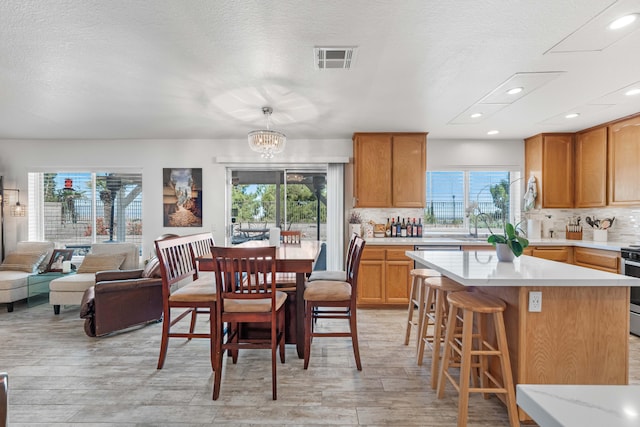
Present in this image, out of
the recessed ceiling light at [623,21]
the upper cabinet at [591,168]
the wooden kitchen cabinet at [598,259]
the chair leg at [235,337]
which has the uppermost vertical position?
the recessed ceiling light at [623,21]

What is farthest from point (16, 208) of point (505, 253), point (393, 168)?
point (505, 253)

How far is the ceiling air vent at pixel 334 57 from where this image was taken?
222cm

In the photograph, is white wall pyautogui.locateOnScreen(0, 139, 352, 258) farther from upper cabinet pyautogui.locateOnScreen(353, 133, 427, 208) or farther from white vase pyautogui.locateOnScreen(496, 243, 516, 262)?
white vase pyautogui.locateOnScreen(496, 243, 516, 262)

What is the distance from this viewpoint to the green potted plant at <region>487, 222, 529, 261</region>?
2291 mm

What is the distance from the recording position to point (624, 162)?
378cm

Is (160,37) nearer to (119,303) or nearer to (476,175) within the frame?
(119,303)

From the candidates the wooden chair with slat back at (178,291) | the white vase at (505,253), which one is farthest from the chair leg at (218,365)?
the white vase at (505,253)

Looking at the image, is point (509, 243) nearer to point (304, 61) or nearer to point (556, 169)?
point (304, 61)

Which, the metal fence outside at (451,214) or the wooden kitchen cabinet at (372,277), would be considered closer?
the wooden kitchen cabinet at (372,277)

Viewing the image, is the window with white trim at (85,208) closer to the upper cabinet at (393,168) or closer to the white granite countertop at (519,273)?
the upper cabinet at (393,168)

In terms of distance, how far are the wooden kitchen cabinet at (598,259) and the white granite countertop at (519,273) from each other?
6.07 feet

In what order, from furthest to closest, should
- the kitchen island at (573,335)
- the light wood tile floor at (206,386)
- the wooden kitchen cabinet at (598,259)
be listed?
the wooden kitchen cabinet at (598,259)
the light wood tile floor at (206,386)
the kitchen island at (573,335)

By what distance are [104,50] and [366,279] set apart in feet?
11.7

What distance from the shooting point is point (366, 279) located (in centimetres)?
421
